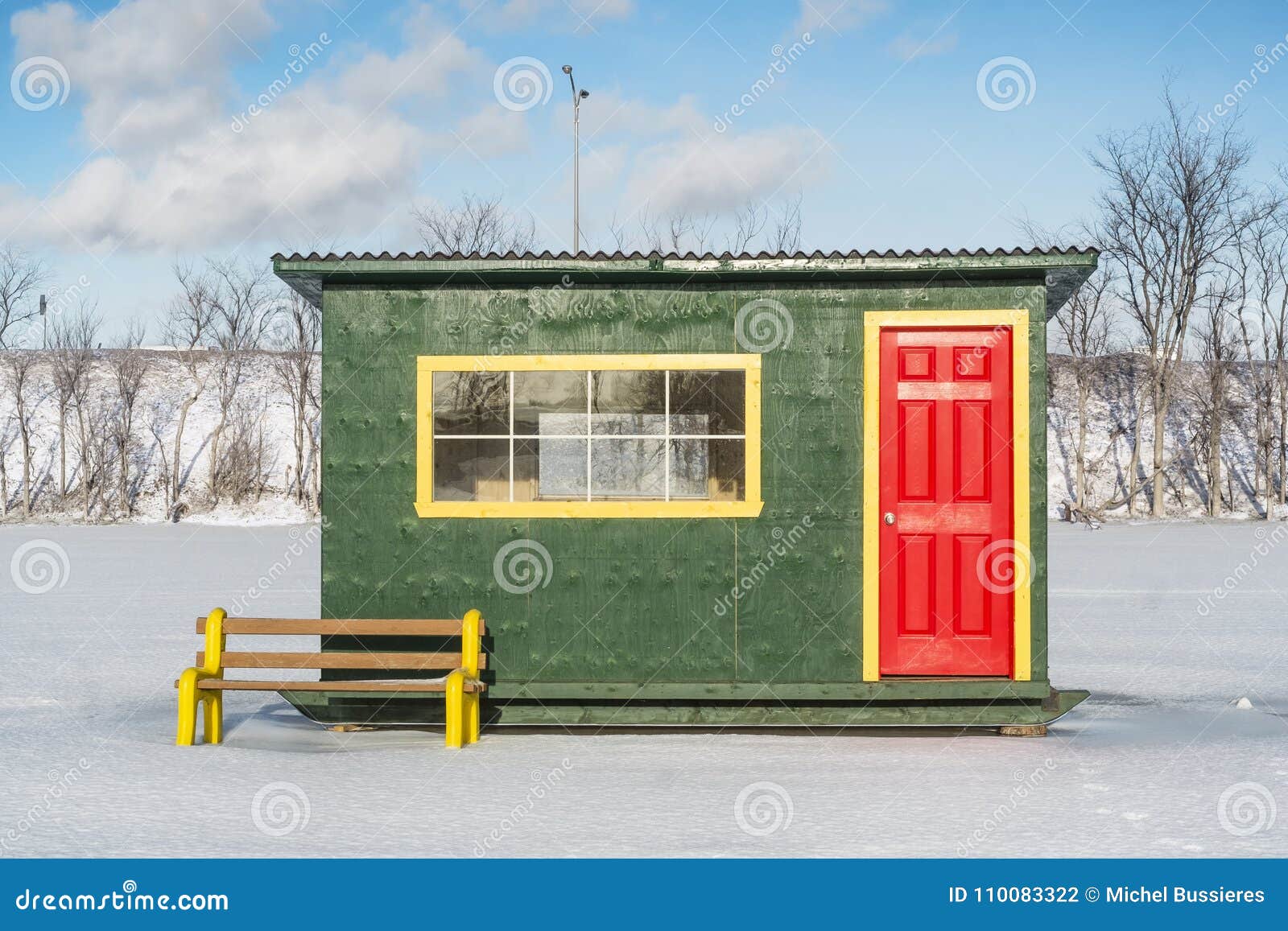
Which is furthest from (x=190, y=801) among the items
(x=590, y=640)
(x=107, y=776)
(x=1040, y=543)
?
(x=1040, y=543)

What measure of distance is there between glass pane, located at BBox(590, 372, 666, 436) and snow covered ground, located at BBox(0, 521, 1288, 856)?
2.11 meters

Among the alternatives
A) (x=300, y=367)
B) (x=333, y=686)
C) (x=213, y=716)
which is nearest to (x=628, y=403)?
(x=333, y=686)

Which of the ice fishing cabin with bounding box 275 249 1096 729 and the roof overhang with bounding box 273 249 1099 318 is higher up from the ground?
the roof overhang with bounding box 273 249 1099 318

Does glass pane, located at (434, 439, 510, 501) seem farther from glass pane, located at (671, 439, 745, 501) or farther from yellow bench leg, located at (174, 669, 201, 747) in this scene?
yellow bench leg, located at (174, 669, 201, 747)

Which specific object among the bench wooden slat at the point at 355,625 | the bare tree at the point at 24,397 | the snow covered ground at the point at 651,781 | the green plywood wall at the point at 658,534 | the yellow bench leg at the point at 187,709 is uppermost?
A: the bare tree at the point at 24,397

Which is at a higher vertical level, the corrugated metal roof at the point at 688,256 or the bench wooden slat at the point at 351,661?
the corrugated metal roof at the point at 688,256

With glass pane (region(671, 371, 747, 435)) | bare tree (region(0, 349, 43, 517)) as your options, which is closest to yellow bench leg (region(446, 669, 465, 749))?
glass pane (region(671, 371, 747, 435))


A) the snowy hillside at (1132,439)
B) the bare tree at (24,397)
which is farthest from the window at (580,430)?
the bare tree at (24,397)

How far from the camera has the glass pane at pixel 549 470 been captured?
8297 millimetres

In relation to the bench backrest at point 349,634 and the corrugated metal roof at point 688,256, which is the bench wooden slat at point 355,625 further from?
the corrugated metal roof at point 688,256

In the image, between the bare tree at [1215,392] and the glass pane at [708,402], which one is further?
the bare tree at [1215,392]

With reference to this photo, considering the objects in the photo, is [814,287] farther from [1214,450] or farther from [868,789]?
[1214,450]

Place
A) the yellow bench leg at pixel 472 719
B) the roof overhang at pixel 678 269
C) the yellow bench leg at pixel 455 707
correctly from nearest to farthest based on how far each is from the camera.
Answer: the yellow bench leg at pixel 455 707 → the yellow bench leg at pixel 472 719 → the roof overhang at pixel 678 269

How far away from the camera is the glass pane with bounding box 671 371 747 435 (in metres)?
8.23
